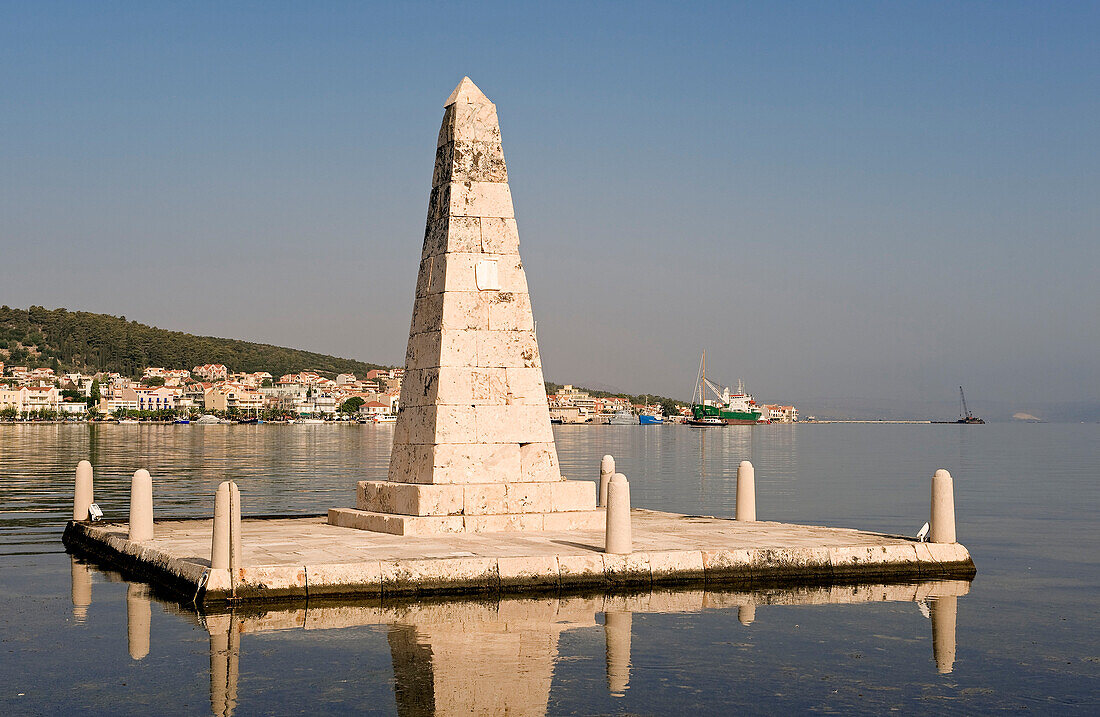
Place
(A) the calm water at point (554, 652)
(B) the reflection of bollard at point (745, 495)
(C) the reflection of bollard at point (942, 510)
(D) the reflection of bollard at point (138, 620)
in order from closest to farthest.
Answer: (A) the calm water at point (554, 652) → (D) the reflection of bollard at point (138, 620) → (C) the reflection of bollard at point (942, 510) → (B) the reflection of bollard at point (745, 495)

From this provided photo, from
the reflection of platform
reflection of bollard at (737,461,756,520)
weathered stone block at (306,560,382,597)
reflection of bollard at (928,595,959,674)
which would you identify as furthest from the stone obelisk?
reflection of bollard at (928,595,959,674)

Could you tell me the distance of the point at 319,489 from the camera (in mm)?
35812

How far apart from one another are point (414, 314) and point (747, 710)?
1113cm

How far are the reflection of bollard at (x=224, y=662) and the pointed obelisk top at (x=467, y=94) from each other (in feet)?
30.5

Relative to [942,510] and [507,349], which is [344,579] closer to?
[507,349]

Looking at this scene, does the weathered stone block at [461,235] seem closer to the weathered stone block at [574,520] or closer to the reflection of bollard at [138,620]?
the weathered stone block at [574,520]

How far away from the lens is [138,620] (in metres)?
11.8

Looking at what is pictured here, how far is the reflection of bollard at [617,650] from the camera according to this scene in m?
9.05

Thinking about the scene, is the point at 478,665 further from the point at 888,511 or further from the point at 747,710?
the point at 888,511

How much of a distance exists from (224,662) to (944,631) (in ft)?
22.6

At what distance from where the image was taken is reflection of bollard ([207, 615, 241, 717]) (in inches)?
333

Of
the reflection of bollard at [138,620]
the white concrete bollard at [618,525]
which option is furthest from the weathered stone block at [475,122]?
the reflection of bollard at [138,620]

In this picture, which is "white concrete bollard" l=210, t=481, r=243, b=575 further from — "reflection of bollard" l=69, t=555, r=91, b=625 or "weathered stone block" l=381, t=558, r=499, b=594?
"weathered stone block" l=381, t=558, r=499, b=594

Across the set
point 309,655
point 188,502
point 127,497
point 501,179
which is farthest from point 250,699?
point 127,497
